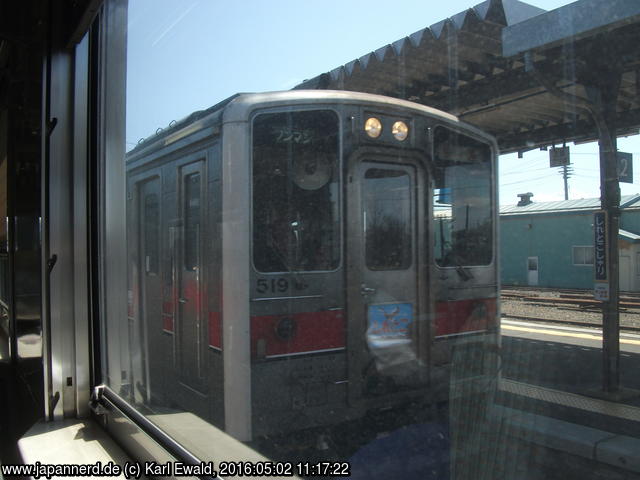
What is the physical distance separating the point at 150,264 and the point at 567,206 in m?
2.26

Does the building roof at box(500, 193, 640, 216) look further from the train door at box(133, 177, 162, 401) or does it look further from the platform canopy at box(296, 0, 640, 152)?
the train door at box(133, 177, 162, 401)

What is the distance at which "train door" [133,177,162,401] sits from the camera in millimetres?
2728

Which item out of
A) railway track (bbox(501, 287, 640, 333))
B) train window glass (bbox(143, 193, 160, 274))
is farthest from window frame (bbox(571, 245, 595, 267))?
train window glass (bbox(143, 193, 160, 274))

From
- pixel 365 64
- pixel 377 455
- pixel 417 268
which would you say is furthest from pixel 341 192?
pixel 377 455

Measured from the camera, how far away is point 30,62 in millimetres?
2518

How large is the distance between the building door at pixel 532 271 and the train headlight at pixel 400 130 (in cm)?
131

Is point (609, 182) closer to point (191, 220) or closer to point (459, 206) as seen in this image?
point (459, 206)

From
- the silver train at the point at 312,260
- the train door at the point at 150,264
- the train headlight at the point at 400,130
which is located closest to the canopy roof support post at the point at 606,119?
the silver train at the point at 312,260

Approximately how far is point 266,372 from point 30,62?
73.9 inches

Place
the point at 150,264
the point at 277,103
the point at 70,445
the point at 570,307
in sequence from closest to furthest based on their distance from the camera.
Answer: the point at 570,307
the point at 70,445
the point at 277,103
the point at 150,264

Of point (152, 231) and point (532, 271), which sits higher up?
point (152, 231)

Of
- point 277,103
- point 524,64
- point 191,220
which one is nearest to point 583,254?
point 524,64

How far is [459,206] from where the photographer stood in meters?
2.85

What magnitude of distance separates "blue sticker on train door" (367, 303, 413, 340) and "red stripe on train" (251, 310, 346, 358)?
174 millimetres
